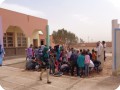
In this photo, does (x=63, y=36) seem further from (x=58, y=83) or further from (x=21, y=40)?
(x=58, y=83)

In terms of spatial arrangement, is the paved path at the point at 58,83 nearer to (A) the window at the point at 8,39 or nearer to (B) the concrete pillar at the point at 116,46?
(B) the concrete pillar at the point at 116,46

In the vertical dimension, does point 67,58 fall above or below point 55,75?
above

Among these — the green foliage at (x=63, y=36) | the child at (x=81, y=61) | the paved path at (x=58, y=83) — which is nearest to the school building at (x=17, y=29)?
the green foliage at (x=63, y=36)

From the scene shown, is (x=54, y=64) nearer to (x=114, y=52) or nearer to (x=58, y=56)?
(x=58, y=56)

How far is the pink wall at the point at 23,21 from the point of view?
1755 centimetres

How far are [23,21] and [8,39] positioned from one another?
2.21m

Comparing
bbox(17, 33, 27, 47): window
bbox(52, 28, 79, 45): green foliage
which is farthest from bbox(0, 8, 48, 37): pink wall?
bbox(52, 28, 79, 45): green foliage

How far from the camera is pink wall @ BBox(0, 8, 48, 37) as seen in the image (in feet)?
57.6

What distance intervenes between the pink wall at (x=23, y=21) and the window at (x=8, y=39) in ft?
4.55

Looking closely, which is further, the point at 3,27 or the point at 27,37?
the point at 27,37

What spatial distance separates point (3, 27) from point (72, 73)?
924cm

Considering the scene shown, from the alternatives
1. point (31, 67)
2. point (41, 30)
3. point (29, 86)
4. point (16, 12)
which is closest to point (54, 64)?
point (31, 67)

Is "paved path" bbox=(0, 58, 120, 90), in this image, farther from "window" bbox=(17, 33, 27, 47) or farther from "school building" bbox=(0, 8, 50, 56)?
"window" bbox=(17, 33, 27, 47)

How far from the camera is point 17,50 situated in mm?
20500
